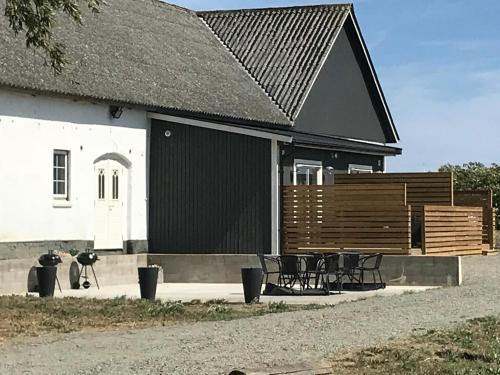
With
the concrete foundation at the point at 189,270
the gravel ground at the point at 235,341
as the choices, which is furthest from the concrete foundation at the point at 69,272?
the gravel ground at the point at 235,341

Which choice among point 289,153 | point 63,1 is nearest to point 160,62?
point 289,153

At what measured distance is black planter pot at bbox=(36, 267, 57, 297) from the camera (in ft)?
68.8

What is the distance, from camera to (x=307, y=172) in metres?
30.0

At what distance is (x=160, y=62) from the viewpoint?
2916 centimetres

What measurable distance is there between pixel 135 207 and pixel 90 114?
2889 mm

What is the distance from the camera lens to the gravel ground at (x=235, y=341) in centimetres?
1177

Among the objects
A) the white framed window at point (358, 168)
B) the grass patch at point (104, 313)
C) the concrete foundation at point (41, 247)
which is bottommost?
the grass patch at point (104, 313)

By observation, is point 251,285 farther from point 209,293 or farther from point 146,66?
point 146,66

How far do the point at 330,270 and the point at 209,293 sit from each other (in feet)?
8.30

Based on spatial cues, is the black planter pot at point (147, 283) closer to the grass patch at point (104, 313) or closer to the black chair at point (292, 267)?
the grass patch at point (104, 313)

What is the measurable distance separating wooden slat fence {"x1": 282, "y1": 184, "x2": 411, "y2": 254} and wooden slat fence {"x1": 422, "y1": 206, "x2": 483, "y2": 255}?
888mm

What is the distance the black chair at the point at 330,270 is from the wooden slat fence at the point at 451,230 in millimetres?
3745

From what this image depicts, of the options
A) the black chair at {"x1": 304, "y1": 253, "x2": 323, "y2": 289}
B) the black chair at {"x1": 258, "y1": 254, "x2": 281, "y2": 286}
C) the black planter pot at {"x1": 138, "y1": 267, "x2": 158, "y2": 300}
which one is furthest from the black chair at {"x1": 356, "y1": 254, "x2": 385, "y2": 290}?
the black planter pot at {"x1": 138, "y1": 267, "x2": 158, "y2": 300}

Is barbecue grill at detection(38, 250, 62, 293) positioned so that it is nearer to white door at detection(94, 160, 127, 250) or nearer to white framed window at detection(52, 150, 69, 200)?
white framed window at detection(52, 150, 69, 200)
